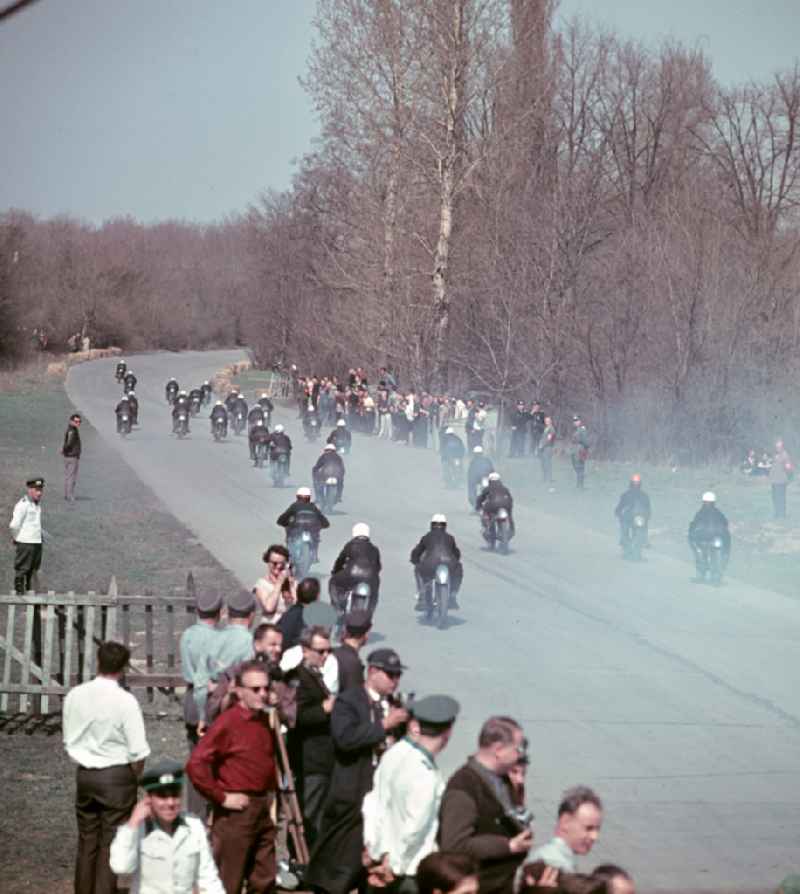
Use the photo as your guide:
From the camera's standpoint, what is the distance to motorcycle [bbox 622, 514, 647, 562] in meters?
28.0

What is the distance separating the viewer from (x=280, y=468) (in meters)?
38.9

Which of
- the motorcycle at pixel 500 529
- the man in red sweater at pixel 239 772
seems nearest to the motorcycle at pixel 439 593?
the motorcycle at pixel 500 529

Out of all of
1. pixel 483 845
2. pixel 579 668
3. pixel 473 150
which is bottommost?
pixel 579 668

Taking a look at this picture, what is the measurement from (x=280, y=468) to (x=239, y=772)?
3045 centimetres

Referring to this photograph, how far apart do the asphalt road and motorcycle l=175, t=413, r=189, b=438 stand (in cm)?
1750

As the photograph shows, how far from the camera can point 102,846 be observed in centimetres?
915

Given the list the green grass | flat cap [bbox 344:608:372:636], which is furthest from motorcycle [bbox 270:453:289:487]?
flat cap [bbox 344:608:372:636]

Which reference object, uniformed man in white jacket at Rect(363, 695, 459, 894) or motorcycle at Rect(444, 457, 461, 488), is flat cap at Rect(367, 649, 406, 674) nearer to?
uniformed man in white jacket at Rect(363, 695, 459, 894)

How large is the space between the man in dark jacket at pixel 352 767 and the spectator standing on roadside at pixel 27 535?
40.6ft

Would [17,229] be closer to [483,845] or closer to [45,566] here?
[45,566]

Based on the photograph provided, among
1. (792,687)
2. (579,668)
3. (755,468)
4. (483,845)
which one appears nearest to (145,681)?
(579,668)

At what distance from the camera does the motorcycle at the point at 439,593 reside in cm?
2089

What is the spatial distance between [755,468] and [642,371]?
6.43 meters

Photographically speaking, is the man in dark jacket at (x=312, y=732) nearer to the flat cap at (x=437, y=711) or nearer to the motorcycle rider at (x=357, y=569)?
the flat cap at (x=437, y=711)
